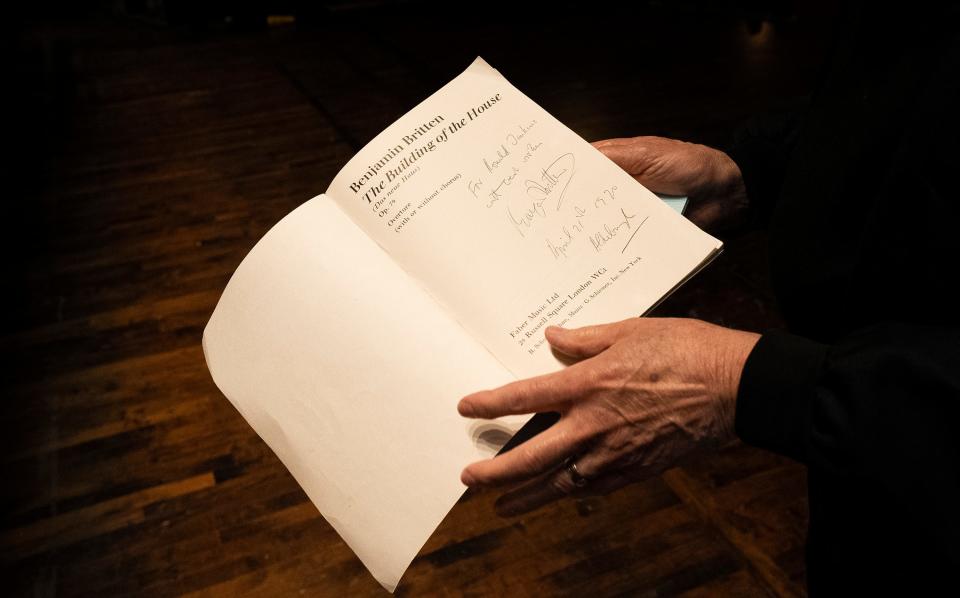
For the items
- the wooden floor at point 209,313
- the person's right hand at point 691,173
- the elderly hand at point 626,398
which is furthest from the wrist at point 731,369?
the wooden floor at point 209,313

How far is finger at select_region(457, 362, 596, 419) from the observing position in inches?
25.8

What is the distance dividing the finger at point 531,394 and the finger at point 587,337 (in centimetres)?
2

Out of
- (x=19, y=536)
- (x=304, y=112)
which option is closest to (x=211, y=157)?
(x=304, y=112)

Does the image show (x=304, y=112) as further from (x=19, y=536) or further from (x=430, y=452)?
(x=430, y=452)

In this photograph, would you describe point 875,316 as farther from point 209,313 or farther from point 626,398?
point 209,313

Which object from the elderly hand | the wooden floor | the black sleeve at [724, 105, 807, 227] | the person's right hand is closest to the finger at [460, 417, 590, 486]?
the elderly hand

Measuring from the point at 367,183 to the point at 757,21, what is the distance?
3733 mm

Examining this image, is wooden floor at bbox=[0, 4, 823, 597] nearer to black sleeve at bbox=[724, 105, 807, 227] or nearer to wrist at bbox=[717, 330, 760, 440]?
black sleeve at bbox=[724, 105, 807, 227]

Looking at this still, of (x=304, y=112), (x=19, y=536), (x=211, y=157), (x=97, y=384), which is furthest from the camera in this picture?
(x=304, y=112)

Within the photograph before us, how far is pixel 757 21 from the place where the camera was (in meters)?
3.97

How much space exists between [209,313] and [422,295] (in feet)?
3.98

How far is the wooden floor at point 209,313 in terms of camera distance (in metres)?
1.27
